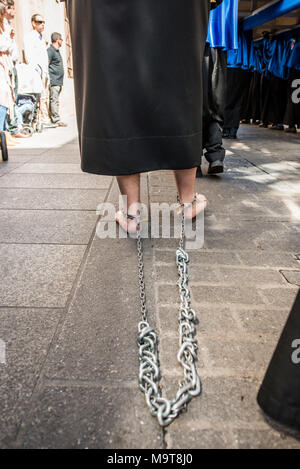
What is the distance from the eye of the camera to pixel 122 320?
4.72 feet

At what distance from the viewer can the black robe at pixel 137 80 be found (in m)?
1.72

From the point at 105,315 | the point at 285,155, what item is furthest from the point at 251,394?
the point at 285,155

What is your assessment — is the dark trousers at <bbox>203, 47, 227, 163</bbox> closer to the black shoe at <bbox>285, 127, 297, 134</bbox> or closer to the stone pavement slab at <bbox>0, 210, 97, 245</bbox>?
the stone pavement slab at <bbox>0, 210, 97, 245</bbox>

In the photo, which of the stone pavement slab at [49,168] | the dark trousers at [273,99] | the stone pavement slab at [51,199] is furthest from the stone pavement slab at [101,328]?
the dark trousers at [273,99]

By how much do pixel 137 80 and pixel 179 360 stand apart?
1.32 metres

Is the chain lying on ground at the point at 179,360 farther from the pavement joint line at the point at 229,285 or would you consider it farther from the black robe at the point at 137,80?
the black robe at the point at 137,80

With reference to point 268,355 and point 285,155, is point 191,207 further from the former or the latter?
point 285,155

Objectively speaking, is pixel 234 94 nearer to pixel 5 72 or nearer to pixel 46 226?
pixel 5 72

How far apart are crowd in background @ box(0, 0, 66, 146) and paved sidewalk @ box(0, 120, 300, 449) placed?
3.50 metres

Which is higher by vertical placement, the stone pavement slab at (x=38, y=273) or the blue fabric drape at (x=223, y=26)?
the blue fabric drape at (x=223, y=26)

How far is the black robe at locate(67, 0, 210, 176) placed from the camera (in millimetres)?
1716

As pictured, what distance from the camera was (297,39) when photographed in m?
7.43

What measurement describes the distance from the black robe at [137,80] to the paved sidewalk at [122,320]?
552 mm

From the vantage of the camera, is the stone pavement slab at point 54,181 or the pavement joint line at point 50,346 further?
the stone pavement slab at point 54,181
